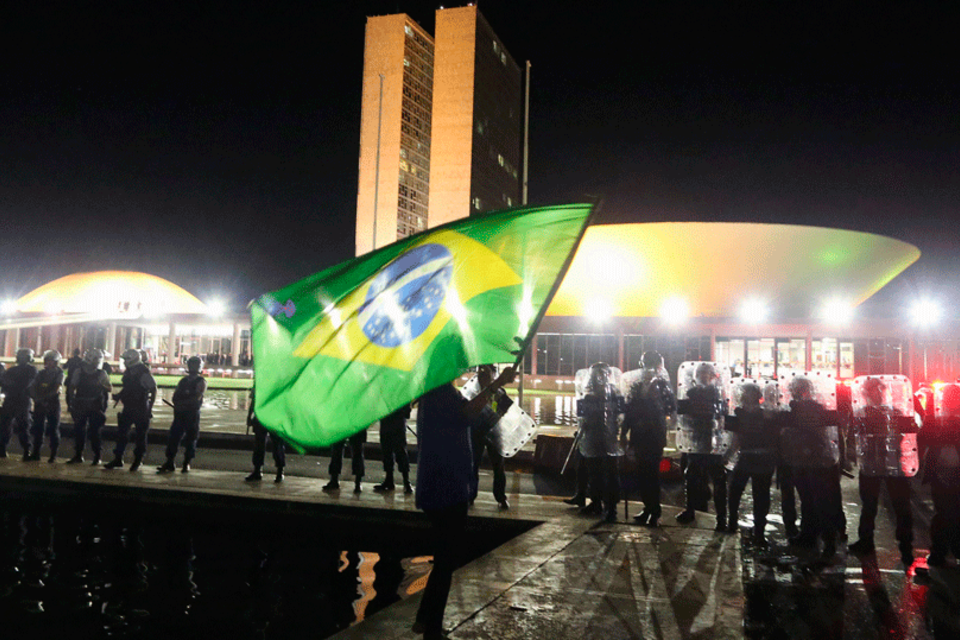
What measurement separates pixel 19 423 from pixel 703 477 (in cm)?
1119

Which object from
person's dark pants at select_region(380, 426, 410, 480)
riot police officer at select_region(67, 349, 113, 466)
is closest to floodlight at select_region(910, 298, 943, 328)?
person's dark pants at select_region(380, 426, 410, 480)

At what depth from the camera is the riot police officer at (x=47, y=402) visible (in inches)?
445

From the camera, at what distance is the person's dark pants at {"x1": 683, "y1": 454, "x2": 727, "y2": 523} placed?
748cm

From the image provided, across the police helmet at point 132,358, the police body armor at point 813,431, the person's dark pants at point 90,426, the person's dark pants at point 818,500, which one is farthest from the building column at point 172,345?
the person's dark pants at point 818,500

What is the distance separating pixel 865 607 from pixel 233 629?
501 cm

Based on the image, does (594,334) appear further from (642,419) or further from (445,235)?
(445,235)

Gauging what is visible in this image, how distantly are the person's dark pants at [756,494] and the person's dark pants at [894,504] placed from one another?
929mm

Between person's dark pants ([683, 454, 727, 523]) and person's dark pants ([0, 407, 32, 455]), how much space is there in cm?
1084

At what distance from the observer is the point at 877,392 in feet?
22.7

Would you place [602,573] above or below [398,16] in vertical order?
→ below

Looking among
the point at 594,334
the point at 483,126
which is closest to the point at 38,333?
the point at 594,334

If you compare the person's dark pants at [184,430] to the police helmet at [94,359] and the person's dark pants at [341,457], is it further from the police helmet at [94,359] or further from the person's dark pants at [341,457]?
the person's dark pants at [341,457]

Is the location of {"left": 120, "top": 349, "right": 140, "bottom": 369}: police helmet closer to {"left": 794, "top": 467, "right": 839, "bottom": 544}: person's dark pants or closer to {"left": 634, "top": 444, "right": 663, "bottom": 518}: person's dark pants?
{"left": 634, "top": 444, "right": 663, "bottom": 518}: person's dark pants

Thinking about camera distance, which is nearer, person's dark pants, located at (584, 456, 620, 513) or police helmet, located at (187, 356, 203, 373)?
person's dark pants, located at (584, 456, 620, 513)
